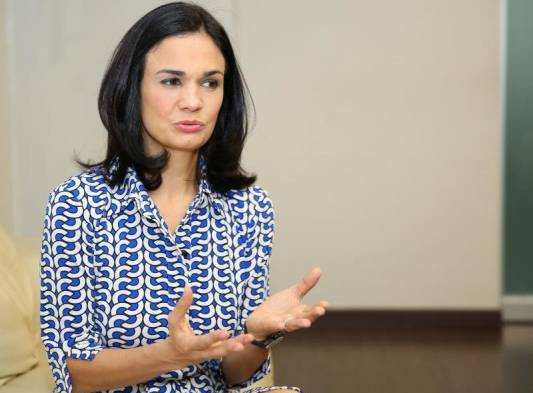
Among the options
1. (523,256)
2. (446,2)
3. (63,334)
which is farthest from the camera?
(523,256)

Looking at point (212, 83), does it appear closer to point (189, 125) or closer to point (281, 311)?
point (189, 125)

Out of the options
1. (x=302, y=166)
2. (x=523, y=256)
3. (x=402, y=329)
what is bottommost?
(x=402, y=329)

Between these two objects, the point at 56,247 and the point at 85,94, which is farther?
the point at 85,94

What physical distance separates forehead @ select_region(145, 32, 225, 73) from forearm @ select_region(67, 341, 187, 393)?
536 millimetres

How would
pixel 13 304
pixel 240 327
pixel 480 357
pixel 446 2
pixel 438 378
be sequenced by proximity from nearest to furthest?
1. pixel 240 327
2. pixel 13 304
3. pixel 438 378
4. pixel 480 357
5. pixel 446 2

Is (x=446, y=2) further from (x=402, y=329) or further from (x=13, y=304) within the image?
(x=13, y=304)

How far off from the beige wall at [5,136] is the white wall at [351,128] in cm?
5

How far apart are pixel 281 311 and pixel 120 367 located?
1.02 feet

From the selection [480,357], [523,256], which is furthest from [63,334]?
[523,256]

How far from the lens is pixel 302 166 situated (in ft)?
16.3

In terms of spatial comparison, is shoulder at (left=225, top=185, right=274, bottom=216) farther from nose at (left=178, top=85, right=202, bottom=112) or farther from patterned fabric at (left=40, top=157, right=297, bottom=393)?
nose at (left=178, top=85, right=202, bottom=112)

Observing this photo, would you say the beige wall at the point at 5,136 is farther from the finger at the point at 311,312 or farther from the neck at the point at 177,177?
the finger at the point at 311,312

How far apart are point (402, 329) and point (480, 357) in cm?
64

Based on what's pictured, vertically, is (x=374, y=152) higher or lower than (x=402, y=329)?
higher
